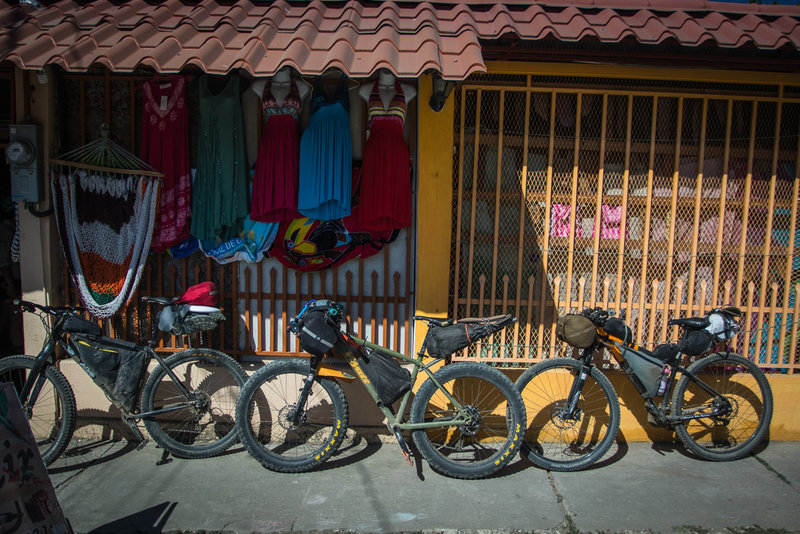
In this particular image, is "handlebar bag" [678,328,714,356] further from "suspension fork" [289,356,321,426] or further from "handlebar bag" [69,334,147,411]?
"handlebar bag" [69,334,147,411]

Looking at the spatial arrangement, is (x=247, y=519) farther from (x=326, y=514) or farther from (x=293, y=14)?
(x=293, y=14)

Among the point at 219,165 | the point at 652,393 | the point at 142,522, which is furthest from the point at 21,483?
the point at 652,393

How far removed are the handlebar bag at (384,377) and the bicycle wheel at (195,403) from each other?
Answer: 3.53ft

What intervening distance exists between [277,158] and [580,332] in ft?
9.50

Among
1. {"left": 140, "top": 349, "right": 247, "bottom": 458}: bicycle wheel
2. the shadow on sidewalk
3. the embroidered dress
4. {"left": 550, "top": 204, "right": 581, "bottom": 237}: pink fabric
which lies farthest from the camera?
{"left": 550, "top": 204, "right": 581, "bottom": 237}: pink fabric

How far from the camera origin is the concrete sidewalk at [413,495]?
351 cm

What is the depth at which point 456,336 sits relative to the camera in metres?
4.02

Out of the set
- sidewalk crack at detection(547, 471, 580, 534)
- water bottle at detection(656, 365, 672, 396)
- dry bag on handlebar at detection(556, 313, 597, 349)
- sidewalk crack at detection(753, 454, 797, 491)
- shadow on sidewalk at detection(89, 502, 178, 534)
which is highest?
dry bag on handlebar at detection(556, 313, 597, 349)

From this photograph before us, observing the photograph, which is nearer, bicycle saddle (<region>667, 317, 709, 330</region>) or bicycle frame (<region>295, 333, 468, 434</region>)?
bicycle frame (<region>295, 333, 468, 434</region>)

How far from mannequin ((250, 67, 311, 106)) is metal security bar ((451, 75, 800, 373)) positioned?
1363mm

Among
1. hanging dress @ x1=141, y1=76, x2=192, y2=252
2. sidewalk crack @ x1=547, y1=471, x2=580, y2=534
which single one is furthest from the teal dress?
sidewalk crack @ x1=547, y1=471, x2=580, y2=534

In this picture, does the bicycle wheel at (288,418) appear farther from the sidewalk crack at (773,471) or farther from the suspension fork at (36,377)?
the sidewalk crack at (773,471)

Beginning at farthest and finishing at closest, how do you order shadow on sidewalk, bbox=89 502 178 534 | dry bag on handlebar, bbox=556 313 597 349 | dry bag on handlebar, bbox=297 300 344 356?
dry bag on handlebar, bbox=556 313 597 349, dry bag on handlebar, bbox=297 300 344 356, shadow on sidewalk, bbox=89 502 178 534

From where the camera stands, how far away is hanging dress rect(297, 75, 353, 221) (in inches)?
177
